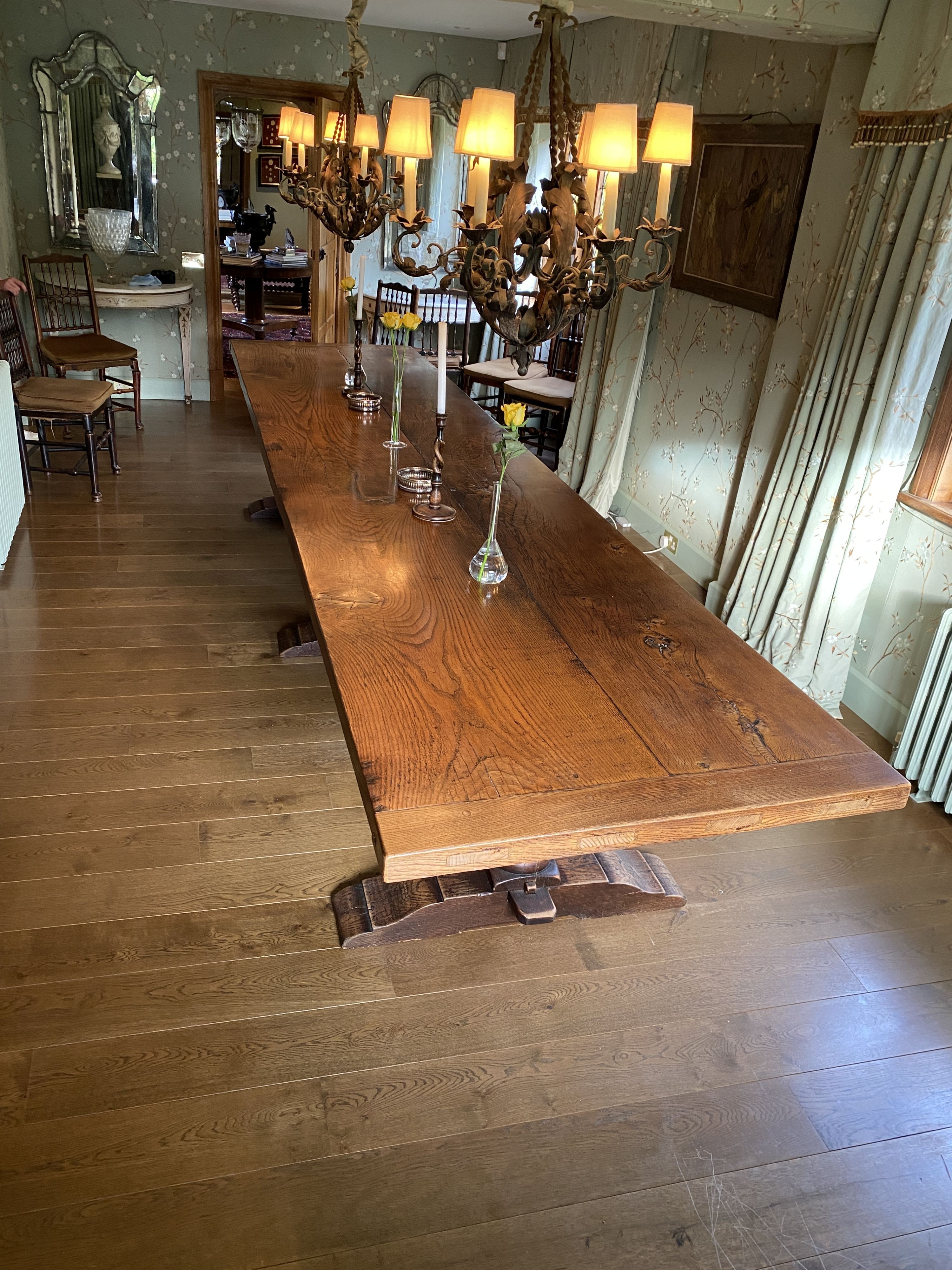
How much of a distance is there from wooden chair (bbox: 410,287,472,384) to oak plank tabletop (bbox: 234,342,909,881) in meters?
3.61

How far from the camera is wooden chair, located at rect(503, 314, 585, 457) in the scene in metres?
5.42

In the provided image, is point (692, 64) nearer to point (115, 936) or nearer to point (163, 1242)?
point (115, 936)

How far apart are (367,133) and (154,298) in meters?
3.08

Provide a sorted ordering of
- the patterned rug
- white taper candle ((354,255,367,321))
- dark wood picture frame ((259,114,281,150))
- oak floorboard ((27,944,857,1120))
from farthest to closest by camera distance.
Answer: dark wood picture frame ((259,114,281,150)) < the patterned rug < white taper candle ((354,255,367,321)) < oak floorboard ((27,944,857,1120))

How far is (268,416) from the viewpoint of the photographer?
11.3ft

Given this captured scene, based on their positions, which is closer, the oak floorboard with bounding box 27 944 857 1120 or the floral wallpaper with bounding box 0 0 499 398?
the oak floorboard with bounding box 27 944 857 1120

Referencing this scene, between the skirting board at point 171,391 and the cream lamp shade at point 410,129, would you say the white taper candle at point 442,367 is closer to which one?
the cream lamp shade at point 410,129

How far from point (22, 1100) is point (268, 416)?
2.38 metres

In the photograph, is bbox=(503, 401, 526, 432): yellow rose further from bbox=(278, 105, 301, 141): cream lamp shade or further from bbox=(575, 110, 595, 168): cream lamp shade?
bbox=(278, 105, 301, 141): cream lamp shade

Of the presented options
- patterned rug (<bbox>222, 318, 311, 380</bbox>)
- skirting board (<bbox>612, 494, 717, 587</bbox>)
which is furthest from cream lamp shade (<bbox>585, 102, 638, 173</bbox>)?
patterned rug (<bbox>222, 318, 311, 380</bbox>)

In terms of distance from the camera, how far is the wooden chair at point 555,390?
5.42 meters

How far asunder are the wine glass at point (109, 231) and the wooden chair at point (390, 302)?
1.62 metres

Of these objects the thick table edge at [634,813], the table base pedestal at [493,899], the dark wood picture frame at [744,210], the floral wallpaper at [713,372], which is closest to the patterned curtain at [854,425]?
the floral wallpaper at [713,372]

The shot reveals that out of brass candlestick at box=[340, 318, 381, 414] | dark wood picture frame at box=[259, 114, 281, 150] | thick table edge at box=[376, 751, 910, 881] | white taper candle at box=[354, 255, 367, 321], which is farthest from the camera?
dark wood picture frame at box=[259, 114, 281, 150]
